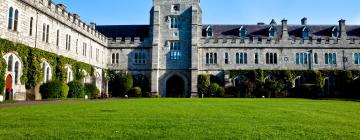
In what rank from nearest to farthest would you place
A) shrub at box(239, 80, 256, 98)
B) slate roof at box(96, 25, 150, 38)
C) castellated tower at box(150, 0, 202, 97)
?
shrub at box(239, 80, 256, 98) < castellated tower at box(150, 0, 202, 97) < slate roof at box(96, 25, 150, 38)

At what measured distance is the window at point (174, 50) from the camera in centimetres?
4103

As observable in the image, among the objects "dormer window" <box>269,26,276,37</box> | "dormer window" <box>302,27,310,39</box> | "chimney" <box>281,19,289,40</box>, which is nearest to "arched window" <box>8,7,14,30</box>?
"dormer window" <box>269,26,276,37</box>

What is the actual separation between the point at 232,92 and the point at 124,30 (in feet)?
55.3

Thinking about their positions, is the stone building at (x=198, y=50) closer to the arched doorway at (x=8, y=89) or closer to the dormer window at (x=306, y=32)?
the dormer window at (x=306, y=32)

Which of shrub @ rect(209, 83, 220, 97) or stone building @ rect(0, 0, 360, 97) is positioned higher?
stone building @ rect(0, 0, 360, 97)

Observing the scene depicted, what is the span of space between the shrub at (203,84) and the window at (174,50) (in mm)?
3771

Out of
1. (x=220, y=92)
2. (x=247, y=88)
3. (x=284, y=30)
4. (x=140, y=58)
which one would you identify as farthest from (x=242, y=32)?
(x=140, y=58)

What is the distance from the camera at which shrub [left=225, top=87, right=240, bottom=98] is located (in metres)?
40.0

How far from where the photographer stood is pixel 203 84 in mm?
40062

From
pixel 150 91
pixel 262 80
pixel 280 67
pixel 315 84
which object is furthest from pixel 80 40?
pixel 315 84

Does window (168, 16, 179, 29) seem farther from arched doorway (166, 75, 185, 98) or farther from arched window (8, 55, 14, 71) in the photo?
arched window (8, 55, 14, 71)

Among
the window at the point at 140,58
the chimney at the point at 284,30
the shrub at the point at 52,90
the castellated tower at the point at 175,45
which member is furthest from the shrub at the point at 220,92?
the shrub at the point at 52,90

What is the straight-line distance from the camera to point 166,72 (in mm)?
40875

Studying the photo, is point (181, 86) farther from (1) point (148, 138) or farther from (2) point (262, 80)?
(1) point (148, 138)
